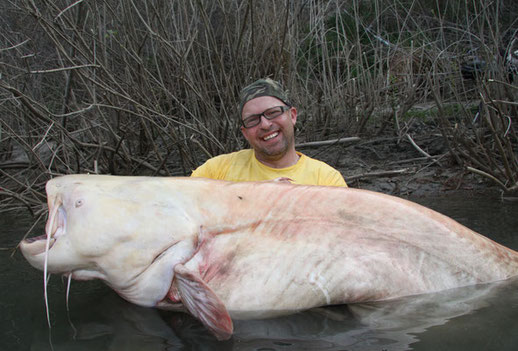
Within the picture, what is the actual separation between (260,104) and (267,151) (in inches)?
13.2

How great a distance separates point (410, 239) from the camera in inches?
92.0

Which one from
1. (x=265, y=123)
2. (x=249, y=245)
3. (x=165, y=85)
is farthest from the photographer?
(x=165, y=85)

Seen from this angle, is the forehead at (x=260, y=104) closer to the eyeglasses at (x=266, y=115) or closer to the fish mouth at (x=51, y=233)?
the eyeglasses at (x=266, y=115)

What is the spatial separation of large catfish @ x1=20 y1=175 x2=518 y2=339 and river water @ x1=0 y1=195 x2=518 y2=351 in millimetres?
67

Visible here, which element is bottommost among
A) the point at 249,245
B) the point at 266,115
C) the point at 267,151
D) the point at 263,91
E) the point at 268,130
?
the point at 249,245

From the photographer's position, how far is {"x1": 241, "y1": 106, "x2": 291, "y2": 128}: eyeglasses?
11.1 feet

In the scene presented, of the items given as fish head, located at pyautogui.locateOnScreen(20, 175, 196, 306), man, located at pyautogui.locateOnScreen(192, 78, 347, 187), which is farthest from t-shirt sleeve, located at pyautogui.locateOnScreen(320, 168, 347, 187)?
fish head, located at pyautogui.locateOnScreen(20, 175, 196, 306)

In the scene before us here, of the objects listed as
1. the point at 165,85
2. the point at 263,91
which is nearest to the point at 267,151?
the point at 263,91

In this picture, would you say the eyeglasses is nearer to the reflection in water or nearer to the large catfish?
the large catfish

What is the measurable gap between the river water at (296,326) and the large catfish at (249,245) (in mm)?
67

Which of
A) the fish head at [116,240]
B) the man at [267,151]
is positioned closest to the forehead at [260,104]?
the man at [267,151]

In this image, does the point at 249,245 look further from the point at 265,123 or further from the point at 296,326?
the point at 265,123

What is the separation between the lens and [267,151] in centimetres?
344

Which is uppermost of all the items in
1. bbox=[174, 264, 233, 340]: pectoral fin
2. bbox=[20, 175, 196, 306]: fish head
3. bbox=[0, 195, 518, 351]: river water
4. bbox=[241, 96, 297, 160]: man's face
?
bbox=[241, 96, 297, 160]: man's face
